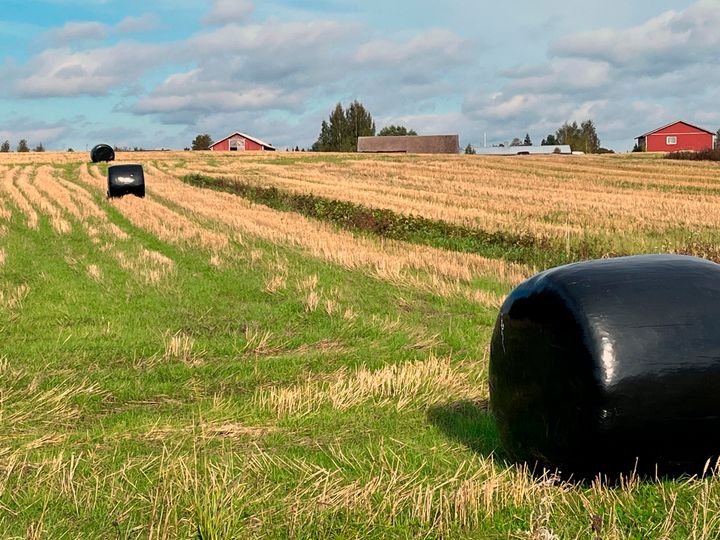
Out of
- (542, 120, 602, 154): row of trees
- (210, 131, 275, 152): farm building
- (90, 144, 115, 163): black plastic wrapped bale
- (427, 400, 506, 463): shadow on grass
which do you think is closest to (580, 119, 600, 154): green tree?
(542, 120, 602, 154): row of trees

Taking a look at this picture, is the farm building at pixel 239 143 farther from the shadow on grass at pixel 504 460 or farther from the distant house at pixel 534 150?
the shadow on grass at pixel 504 460

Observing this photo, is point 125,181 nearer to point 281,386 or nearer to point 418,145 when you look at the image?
point 281,386

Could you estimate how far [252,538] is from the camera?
3957 millimetres

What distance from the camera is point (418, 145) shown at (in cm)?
10400

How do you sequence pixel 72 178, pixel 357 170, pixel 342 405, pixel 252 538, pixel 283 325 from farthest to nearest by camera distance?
pixel 357 170
pixel 72 178
pixel 283 325
pixel 342 405
pixel 252 538

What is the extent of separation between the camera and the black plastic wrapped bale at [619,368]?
4.09 m

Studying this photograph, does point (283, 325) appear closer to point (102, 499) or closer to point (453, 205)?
point (102, 499)

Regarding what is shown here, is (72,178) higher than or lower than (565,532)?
higher

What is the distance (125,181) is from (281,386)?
72.7 feet

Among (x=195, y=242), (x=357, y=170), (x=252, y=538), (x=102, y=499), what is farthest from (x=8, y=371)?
(x=357, y=170)

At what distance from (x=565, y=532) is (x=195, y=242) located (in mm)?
12390

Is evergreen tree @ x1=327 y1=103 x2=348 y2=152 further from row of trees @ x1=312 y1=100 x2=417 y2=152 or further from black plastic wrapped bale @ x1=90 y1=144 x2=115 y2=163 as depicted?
black plastic wrapped bale @ x1=90 y1=144 x2=115 y2=163

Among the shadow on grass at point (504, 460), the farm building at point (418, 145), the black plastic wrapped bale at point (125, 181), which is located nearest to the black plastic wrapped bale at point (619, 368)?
the shadow on grass at point (504, 460)

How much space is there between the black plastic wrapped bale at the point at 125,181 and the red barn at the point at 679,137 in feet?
286
